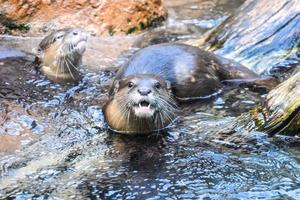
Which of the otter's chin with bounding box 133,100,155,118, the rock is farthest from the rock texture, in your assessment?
the otter's chin with bounding box 133,100,155,118

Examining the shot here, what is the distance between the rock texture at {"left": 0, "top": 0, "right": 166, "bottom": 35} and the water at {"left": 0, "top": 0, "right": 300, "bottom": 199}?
58.6 inches

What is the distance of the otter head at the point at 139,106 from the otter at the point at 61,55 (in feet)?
4.02

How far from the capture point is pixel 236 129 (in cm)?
383

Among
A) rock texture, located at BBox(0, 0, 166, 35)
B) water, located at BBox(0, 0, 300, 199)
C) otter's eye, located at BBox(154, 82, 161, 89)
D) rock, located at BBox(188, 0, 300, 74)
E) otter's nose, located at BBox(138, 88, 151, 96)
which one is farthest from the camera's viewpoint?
rock texture, located at BBox(0, 0, 166, 35)

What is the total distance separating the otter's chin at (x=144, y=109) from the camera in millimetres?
3939

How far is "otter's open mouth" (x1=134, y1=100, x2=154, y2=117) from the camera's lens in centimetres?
394

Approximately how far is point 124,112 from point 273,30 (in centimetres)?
194

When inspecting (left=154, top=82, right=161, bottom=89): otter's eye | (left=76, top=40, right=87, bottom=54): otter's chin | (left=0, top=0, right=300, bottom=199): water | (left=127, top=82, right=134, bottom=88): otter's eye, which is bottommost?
(left=0, top=0, right=300, bottom=199): water

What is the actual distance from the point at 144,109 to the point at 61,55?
1.85 meters

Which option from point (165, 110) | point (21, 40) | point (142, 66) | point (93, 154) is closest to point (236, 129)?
point (165, 110)

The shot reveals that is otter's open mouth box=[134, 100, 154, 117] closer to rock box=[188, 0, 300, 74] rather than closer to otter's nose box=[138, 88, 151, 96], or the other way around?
otter's nose box=[138, 88, 151, 96]

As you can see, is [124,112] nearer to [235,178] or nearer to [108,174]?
A: [108,174]

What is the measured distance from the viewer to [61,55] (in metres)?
5.58

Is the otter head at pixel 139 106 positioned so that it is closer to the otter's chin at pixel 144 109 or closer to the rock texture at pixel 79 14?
the otter's chin at pixel 144 109
